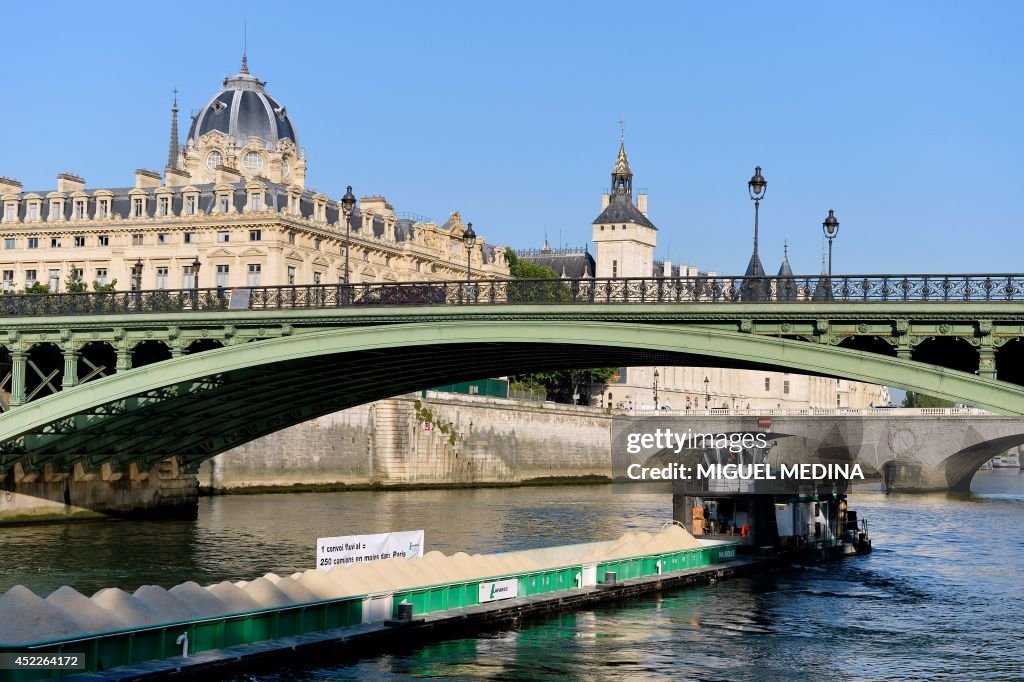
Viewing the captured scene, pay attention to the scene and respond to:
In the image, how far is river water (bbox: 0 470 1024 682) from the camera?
2833 cm

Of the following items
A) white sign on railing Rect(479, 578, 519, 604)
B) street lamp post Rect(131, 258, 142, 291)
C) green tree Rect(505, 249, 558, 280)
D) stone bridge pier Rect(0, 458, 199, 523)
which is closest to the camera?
white sign on railing Rect(479, 578, 519, 604)

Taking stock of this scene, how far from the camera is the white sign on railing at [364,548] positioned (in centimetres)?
3017

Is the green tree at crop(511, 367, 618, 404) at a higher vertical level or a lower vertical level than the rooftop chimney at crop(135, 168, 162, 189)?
lower

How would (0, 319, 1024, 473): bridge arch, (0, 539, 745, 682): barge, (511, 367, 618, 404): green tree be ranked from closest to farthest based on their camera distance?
1. (0, 539, 745, 682): barge
2. (0, 319, 1024, 473): bridge arch
3. (511, 367, 618, 404): green tree

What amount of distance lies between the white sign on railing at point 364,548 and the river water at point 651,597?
2965 mm

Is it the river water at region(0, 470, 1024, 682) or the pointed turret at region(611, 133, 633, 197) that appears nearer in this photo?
the river water at region(0, 470, 1024, 682)

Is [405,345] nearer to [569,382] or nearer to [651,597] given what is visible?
[651,597]

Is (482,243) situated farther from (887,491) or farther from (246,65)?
(887,491)

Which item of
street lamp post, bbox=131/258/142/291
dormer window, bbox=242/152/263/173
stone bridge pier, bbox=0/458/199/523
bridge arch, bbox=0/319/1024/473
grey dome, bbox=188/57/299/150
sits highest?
grey dome, bbox=188/57/299/150

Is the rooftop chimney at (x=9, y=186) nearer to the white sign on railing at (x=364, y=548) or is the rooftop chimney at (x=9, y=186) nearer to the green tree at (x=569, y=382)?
the green tree at (x=569, y=382)

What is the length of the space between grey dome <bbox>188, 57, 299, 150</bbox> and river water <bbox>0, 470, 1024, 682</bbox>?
44546 mm

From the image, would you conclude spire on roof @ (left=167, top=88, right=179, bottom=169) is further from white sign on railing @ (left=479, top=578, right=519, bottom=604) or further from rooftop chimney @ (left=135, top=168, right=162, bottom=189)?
white sign on railing @ (left=479, top=578, right=519, bottom=604)

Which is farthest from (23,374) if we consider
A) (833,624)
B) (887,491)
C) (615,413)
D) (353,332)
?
(615,413)

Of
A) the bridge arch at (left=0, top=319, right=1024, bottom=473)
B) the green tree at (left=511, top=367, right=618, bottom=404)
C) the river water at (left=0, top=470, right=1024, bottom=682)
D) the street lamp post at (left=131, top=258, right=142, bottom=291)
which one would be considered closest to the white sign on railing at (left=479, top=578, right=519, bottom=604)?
the river water at (left=0, top=470, right=1024, bottom=682)
